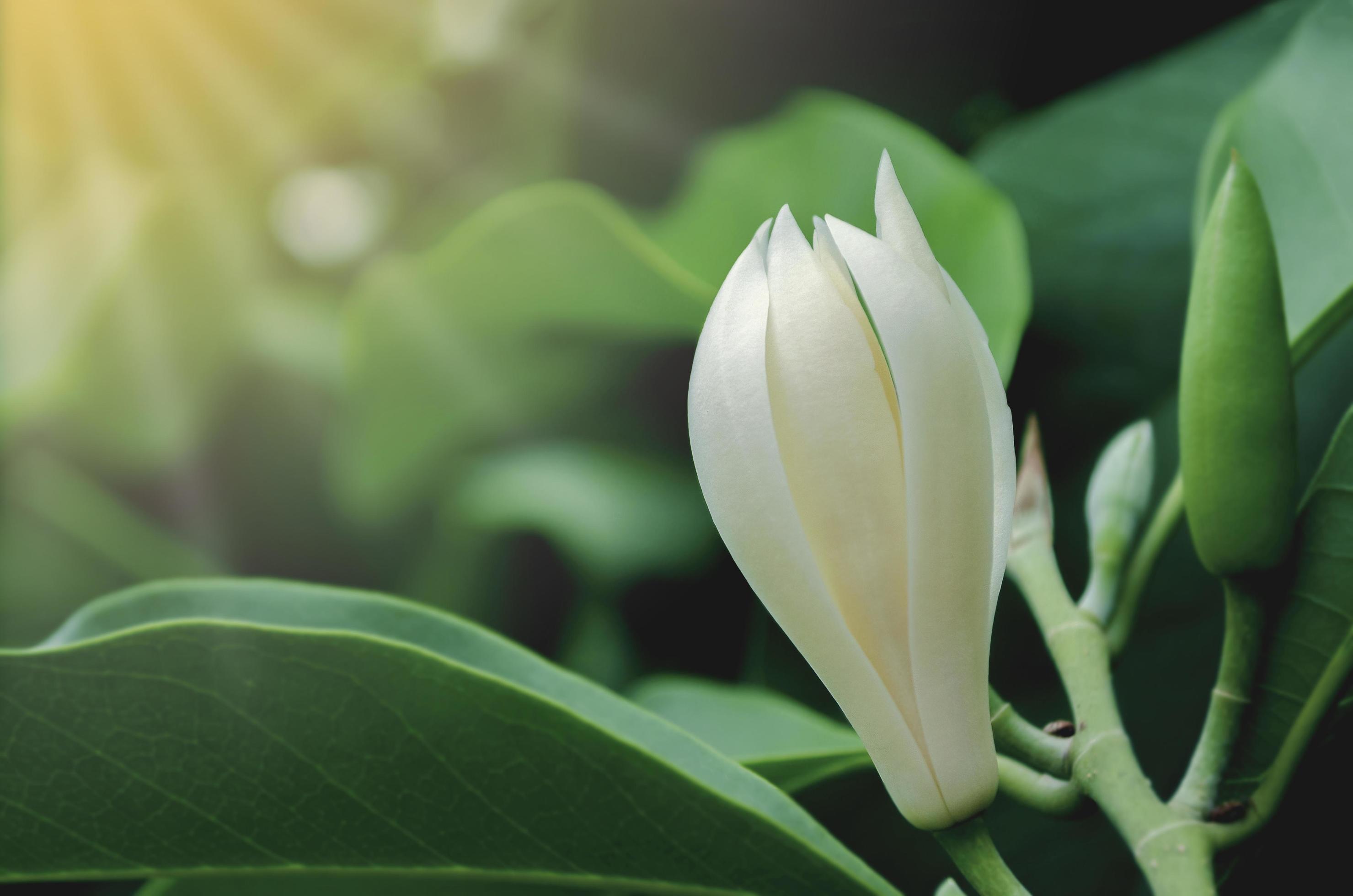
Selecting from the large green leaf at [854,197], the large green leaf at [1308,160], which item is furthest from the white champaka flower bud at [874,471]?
the large green leaf at [1308,160]

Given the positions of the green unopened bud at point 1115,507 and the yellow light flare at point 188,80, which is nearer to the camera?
the green unopened bud at point 1115,507

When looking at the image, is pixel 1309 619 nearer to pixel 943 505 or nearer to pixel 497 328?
pixel 943 505

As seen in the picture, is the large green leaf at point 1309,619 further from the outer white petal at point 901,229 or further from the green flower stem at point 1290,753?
the outer white petal at point 901,229

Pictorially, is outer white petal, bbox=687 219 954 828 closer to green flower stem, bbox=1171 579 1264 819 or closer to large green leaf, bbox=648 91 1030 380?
green flower stem, bbox=1171 579 1264 819

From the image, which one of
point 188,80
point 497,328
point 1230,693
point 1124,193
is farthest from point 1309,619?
point 188,80

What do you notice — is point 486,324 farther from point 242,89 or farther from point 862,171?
point 242,89

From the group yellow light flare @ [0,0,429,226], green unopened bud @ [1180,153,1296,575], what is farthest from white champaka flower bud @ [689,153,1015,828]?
yellow light flare @ [0,0,429,226]
